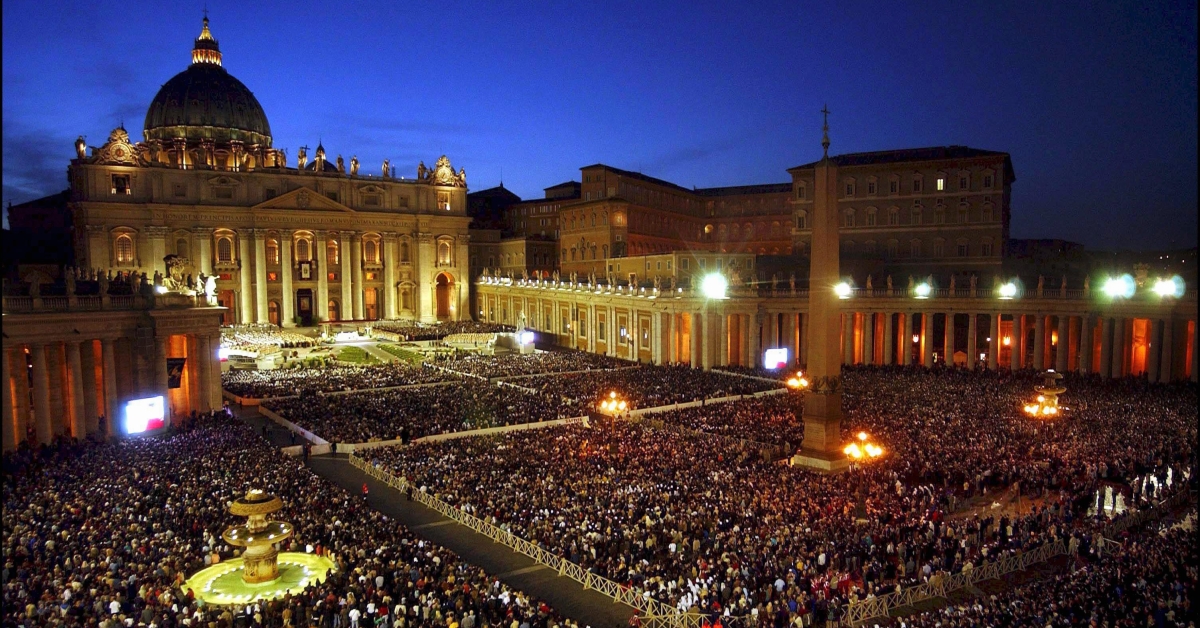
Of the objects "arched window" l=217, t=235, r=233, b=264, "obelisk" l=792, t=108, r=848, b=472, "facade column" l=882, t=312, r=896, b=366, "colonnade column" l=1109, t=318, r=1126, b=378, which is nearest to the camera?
"obelisk" l=792, t=108, r=848, b=472

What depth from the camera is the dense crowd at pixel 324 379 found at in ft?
133

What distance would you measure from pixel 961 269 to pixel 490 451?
1938 inches

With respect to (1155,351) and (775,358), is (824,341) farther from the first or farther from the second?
(1155,351)

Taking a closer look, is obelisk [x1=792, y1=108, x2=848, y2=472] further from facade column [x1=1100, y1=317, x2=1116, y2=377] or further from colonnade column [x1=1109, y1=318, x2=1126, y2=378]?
facade column [x1=1100, y1=317, x2=1116, y2=377]

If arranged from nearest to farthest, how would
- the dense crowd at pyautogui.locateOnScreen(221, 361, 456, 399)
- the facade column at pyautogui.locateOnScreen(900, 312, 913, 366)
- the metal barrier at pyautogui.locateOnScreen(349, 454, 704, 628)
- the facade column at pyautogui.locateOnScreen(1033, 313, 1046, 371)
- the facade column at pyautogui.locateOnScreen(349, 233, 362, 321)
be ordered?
1. the metal barrier at pyautogui.locateOnScreen(349, 454, 704, 628)
2. the dense crowd at pyautogui.locateOnScreen(221, 361, 456, 399)
3. the facade column at pyautogui.locateOnScreen(1033, 313, 1046, 371)
4. the facade column at pyautogui.locateOnScreen(900, 312, 913, 366)
5. the facade column at pyautogui.locateOnScreen(349, 233, 362, 321)

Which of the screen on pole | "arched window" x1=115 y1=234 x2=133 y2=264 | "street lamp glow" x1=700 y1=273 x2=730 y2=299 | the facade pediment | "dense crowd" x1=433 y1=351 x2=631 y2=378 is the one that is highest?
the facade pediment

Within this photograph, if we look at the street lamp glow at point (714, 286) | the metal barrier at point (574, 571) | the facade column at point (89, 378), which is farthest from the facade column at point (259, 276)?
the metal barrier at point (574, 571)

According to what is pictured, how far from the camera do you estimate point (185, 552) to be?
55.1ft

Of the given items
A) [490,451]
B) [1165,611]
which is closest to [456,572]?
[490,451]

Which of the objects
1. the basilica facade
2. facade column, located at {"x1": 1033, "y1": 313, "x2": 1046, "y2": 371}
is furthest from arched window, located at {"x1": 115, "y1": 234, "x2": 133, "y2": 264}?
facade column, located at {"x1": 1033, "y1": 313, "x2": 1046, "y2": 371}

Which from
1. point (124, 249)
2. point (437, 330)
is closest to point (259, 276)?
point (124, 249)

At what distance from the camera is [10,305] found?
27.3m

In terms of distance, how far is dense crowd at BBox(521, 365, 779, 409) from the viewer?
121ft

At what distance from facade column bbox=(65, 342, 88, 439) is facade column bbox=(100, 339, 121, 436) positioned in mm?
1560
